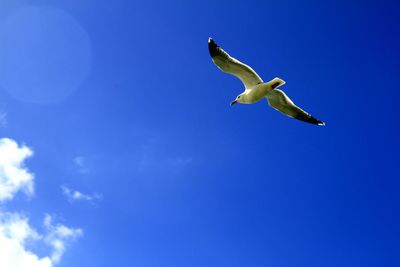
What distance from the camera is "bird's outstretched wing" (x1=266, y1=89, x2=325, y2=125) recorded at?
19000mm

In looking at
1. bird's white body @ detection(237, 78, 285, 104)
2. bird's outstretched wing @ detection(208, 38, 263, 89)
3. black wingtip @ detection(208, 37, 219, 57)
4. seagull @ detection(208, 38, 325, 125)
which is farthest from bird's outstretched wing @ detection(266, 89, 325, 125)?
black wingtip @ detection(208, 37, 219, 57)

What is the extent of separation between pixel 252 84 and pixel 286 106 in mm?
1698

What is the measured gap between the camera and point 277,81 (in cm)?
1772

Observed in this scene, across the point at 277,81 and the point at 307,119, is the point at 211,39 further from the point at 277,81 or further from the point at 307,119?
the point at 307,119

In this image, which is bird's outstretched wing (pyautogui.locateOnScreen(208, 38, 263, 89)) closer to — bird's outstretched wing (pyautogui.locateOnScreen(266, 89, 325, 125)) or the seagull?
the seagull

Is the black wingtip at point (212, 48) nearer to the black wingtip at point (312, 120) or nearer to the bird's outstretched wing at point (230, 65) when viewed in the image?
the bird's outstretched wing at point (230, 65)

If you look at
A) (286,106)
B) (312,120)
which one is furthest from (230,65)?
(312,120)

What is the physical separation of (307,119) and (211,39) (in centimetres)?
456

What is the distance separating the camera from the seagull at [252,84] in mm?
18016

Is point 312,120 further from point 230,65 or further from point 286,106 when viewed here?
point 230,65

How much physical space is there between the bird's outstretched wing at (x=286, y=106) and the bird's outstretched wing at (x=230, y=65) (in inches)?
38.3

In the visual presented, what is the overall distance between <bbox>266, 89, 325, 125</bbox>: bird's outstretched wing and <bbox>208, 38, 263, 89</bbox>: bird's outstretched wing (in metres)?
0.97

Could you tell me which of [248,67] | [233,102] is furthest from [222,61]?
[233,102]

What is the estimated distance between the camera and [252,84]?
61.0 ft
